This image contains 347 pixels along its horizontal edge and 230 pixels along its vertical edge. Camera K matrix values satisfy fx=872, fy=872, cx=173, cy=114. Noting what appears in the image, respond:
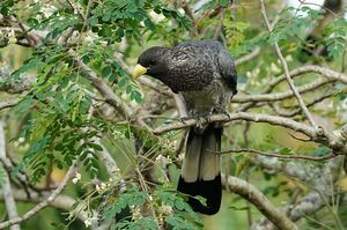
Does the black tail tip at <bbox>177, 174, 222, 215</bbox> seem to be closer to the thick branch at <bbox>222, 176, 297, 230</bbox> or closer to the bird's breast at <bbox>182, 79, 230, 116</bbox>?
the thick branch at <bbox>222, 176, 297, 230</bbox>

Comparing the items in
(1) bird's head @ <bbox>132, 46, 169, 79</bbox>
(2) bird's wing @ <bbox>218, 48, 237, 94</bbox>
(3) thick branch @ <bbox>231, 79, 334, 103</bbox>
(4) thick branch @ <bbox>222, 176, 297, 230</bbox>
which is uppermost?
(1) bird's head @ <bbox>132, 46, 169, 79</bbox>

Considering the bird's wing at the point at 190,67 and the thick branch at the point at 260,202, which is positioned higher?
the bird's wing at the point at 190,67

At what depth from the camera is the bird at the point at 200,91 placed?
157 inches

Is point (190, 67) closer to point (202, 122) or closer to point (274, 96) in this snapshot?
point (202, 122)

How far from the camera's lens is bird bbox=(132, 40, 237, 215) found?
13.0 feet

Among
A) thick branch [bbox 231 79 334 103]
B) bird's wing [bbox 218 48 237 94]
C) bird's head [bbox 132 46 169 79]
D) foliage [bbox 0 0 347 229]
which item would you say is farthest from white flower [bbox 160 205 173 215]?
thick branch [bbox 231 79 334 103]

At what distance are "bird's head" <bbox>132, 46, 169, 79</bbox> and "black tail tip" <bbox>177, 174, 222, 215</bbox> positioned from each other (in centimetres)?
62

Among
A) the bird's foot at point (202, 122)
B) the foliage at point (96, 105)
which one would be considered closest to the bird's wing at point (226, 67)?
the bird's foot at point (202, 122)

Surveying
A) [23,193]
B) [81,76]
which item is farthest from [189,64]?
[23,193]

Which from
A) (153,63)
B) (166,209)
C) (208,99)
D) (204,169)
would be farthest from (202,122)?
(166,209)

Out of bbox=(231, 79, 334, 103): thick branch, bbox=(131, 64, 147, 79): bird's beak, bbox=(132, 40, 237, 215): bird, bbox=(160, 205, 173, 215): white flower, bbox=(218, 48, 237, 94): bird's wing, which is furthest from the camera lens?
bbox=(231, 79, 334, 103): thick branch

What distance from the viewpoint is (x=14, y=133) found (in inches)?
211

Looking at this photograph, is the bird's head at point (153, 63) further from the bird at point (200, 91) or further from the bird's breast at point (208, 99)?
the bird's breast at point (208, 99)

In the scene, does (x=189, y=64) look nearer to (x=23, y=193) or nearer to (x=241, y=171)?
(x=241, y=171)
